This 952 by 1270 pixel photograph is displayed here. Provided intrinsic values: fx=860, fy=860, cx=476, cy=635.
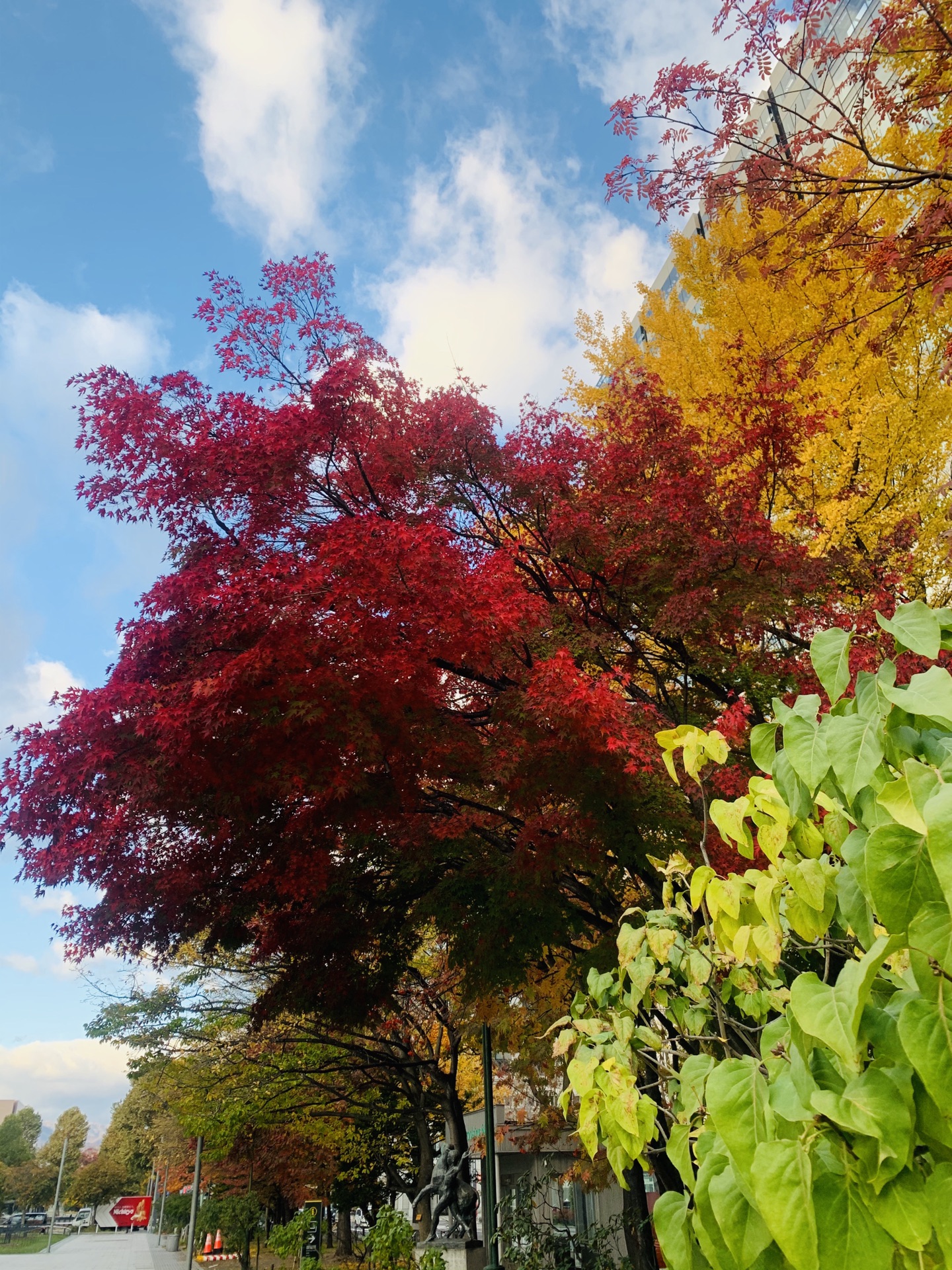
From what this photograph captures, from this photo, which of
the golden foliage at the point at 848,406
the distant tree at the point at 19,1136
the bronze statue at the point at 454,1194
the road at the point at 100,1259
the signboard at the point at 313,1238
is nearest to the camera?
the golden foliage at the point at 848,406

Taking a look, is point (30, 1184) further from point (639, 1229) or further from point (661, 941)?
point (661, 941)

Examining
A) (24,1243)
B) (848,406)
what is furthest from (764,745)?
(24,1243)

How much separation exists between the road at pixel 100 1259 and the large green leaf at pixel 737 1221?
32.9 metres

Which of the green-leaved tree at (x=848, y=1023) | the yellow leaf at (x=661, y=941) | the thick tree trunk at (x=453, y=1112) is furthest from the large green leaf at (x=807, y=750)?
the thick tree trunk at (x=453, y=1112)

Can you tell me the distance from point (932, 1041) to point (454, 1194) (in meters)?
16.4

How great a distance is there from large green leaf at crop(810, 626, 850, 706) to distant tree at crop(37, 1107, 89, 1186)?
9887 cm

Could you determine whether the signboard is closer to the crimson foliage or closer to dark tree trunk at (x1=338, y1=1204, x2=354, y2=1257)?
dark tree trunk at (x1=338, y1=1204, x2=354, y2=1257)

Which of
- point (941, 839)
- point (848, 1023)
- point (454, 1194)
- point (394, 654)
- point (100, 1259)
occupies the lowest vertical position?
point (100, 1259)

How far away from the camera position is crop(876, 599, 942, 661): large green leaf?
1381 mm

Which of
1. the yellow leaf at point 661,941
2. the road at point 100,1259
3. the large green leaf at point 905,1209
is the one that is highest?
the yellow leaf at point 661,941

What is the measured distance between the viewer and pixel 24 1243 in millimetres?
54500

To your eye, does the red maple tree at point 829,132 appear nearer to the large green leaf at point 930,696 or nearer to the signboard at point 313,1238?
the large green leaf at point 930,696

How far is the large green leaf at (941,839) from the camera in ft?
3.17

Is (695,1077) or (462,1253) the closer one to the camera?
(695,1077)
